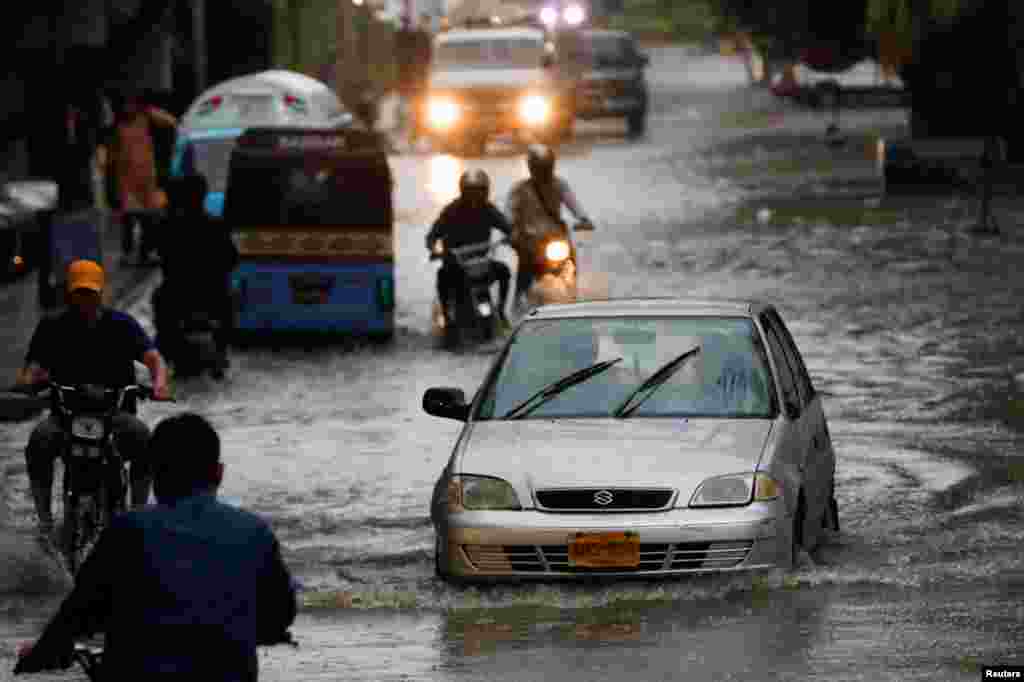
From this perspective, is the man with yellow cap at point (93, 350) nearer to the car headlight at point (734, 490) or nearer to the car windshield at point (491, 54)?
the car headlight at point (734, 490)

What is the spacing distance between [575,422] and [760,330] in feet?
3.89

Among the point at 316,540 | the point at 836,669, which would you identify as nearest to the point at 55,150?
the point at 316,540

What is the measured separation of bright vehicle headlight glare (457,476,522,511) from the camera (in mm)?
12266

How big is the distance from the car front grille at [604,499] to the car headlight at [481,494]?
15 cm

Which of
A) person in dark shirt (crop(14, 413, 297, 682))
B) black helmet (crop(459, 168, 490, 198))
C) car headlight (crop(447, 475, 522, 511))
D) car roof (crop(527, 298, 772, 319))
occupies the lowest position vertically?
black helmet (crop(459, 168, 490, 198))

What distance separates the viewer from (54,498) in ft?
54.1

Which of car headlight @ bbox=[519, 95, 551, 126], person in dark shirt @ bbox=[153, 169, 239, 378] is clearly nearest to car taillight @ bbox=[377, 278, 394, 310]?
person in dark shirt @ bbox=[153, 169, 239, 378]

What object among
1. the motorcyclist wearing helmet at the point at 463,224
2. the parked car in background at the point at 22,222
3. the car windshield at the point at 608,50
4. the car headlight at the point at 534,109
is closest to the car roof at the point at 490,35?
the car headlight at the point at 534,109

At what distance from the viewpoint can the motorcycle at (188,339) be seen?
22.4 meters

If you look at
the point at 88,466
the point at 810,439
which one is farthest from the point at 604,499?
the point at 88,466

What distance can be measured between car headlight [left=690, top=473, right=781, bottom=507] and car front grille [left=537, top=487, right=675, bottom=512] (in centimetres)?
15

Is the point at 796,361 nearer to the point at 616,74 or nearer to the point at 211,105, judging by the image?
the point at 211,105

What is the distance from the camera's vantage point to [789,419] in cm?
1302

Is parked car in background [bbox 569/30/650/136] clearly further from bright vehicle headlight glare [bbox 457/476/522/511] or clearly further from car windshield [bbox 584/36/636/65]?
bright vehicle headlight glare [bbox 457/476/522/511]
